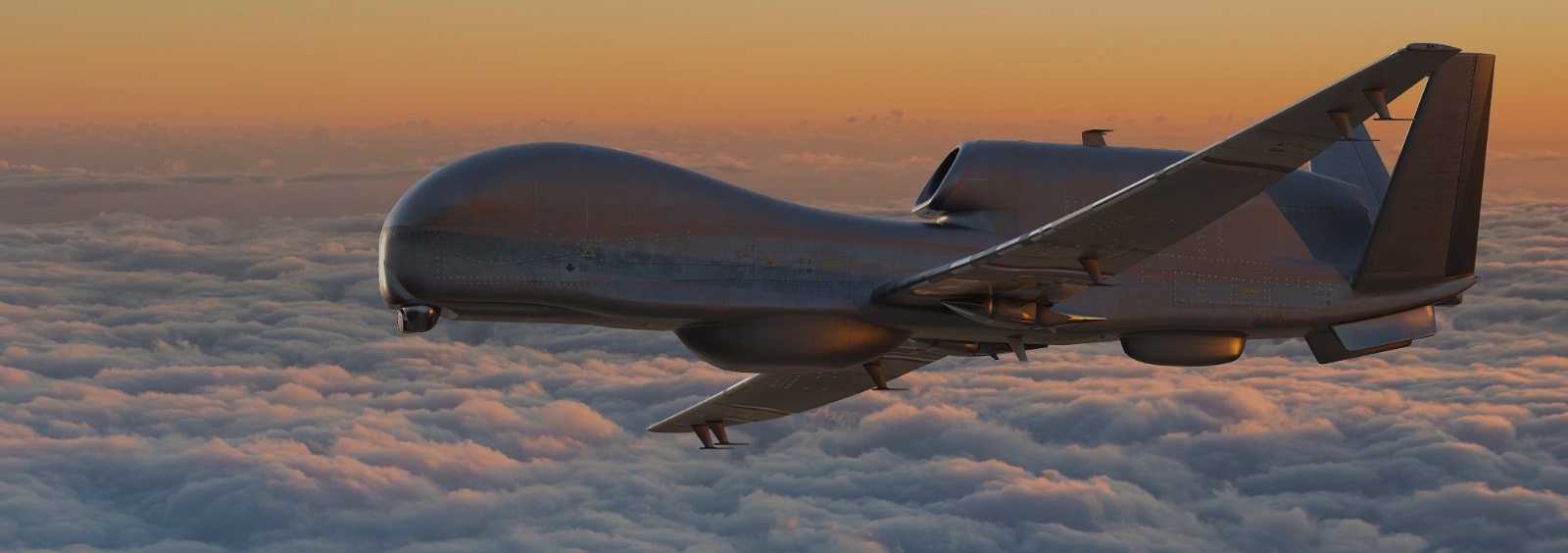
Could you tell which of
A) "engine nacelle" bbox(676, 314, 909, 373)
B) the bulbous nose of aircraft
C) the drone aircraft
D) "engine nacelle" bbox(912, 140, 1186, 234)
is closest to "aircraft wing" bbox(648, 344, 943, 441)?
the drone aircraft

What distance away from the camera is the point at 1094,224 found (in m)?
30.6

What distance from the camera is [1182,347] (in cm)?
3859

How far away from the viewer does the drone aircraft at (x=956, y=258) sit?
35312 millimetres

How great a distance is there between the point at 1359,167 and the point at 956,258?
34.4 feet

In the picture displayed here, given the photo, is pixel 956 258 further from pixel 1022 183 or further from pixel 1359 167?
pixel 1359 167

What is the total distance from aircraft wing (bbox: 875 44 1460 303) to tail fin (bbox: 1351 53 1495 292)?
327 inches

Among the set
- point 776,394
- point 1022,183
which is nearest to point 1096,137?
point 1022,183

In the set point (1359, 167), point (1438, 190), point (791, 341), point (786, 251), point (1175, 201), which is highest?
point (1359, 167)

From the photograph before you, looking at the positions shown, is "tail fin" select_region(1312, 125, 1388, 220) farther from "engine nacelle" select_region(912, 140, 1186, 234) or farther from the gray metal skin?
"engine nacelle" select_region(912, 140, 1186, 234)

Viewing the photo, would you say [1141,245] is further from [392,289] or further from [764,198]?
[392,289]

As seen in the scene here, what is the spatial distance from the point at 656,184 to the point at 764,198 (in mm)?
2484

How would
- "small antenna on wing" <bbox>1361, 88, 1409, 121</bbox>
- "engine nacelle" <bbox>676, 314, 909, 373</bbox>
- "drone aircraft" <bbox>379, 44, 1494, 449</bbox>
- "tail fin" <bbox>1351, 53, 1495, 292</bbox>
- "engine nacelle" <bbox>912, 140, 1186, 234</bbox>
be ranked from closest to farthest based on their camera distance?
"small antenna on wing" <bbox>1361, 88, 1409, 121</bbox>
"drone aircraft" <bbox>379, 44, 1494, 449</bbox>
"tail fin" <bbox>1351, 53, 1495, 292</bbox>
"engine nacelle" <bbox>676, 314, 909, 373</bbox>
"engine nacelle" <bbox>912, 140, 1186, 234</bbox>

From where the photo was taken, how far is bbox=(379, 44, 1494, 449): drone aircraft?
35.3m

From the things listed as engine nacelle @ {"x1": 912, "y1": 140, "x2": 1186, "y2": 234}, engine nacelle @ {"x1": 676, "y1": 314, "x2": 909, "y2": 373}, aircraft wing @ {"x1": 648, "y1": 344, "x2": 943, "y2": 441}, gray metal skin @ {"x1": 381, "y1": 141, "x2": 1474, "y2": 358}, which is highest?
engine nacelle @ {"x1": 912, "y1": 140, "x2": 1186, "y2": 234}
